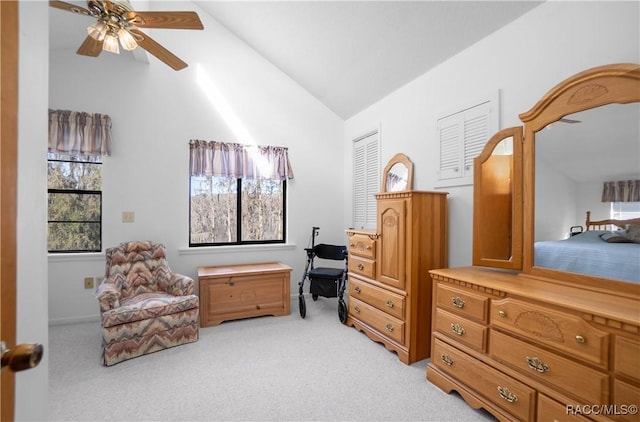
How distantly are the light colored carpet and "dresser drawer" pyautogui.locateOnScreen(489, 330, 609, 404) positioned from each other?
1.64ft

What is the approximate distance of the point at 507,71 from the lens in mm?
2234

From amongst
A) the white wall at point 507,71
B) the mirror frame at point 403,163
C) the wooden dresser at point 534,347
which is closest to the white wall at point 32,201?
the wooden dresser at point 534,347

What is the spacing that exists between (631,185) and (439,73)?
1.81 meters

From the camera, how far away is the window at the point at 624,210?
5.01 feet

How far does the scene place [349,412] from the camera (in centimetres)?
186

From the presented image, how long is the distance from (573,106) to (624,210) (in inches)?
25.2

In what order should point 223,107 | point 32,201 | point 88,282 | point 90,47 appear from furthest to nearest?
point 223,107 → point 88,282 → point 90,47 → point 32,201

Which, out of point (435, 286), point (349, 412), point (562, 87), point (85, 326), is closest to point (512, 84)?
point (562, 87)

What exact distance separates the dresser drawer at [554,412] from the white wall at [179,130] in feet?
10.2

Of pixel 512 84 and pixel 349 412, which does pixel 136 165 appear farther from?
pixel 512 84

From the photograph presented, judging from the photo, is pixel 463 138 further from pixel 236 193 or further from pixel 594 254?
pixel 236 193

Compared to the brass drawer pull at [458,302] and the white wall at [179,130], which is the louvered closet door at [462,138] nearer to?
the brass drawer pull at [458,302]

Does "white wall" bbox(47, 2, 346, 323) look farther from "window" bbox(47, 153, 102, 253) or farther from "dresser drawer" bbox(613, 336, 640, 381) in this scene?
"dresser drawer" bbox(613, 336, 640, 381)

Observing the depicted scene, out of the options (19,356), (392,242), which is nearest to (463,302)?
(392,242)
